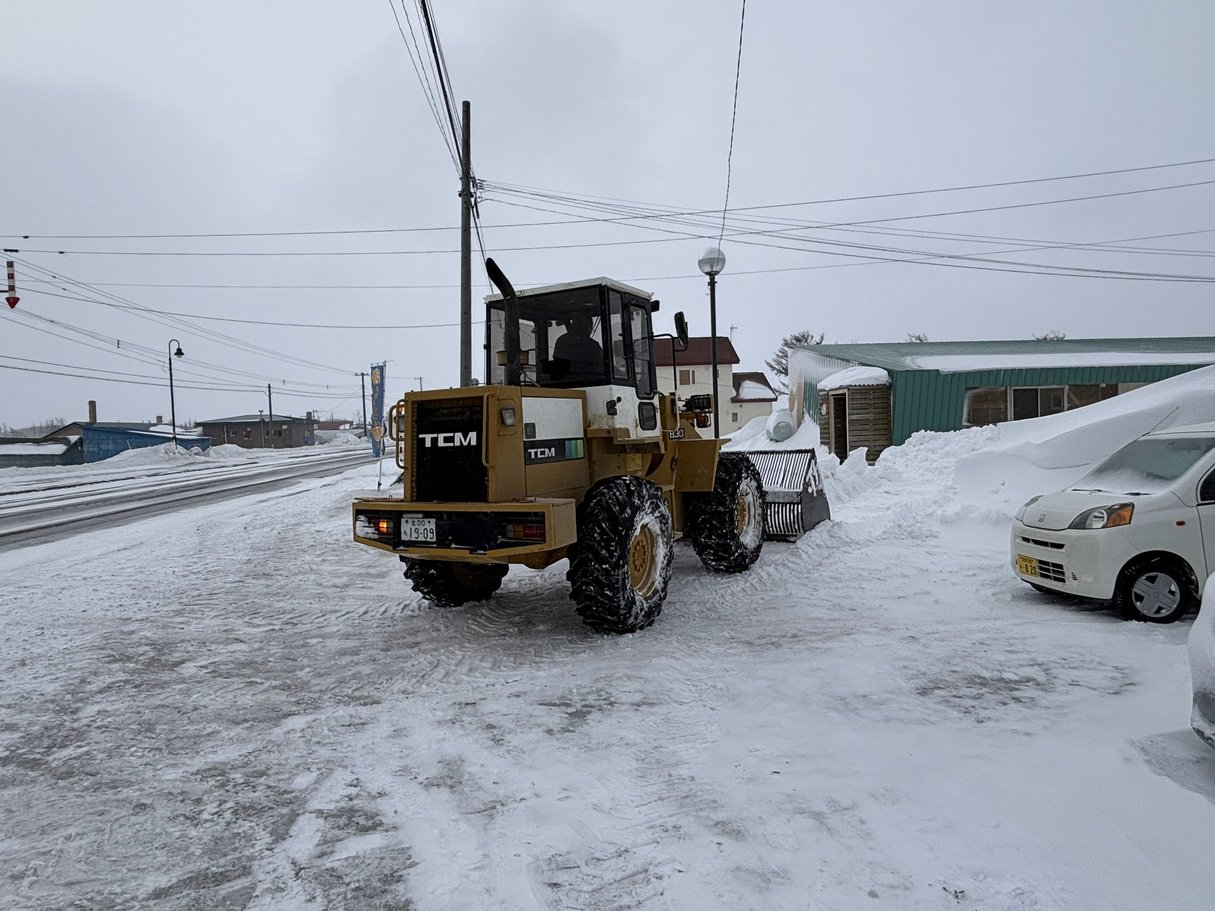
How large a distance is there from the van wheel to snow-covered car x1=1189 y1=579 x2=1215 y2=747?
260 cm

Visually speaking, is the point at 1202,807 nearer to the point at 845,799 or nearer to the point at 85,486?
the point at 845,799

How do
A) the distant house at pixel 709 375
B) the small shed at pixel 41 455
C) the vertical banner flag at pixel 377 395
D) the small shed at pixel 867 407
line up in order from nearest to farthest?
the vertical banner flag at pixel 377 395, the small shed at pixel 867 407, the small shed at pixel 41 455, the distant house at pixel 709 375

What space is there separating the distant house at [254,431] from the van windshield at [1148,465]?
83.0m

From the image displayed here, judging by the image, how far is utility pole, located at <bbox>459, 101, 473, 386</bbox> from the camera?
45.5 feet

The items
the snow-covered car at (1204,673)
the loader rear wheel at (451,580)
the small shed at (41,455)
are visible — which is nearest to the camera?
the snow-covered car at (1204,673)

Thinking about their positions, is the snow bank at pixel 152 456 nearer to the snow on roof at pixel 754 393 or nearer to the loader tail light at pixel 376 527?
the snow on roof at pixel 754 393

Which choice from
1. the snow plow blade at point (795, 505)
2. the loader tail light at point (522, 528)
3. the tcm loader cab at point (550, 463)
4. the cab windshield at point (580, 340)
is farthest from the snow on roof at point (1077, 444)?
the loader tail light at point (522, 528)

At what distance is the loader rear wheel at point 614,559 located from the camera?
5.48 meters

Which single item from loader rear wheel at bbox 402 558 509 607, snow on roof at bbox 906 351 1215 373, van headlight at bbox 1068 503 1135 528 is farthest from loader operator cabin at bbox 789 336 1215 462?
loader rear wheel at bbox 402 558 509 607

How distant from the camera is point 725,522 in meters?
7.75

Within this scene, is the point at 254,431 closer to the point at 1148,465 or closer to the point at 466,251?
the point at 466,251

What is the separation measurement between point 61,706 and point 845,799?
4444mm

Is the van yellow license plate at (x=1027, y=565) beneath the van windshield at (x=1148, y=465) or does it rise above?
beneath

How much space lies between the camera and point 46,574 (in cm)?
861
